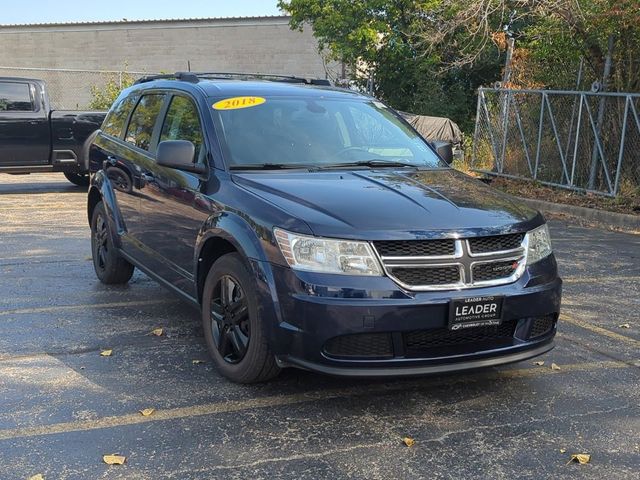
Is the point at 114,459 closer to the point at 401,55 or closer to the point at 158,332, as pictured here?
the point at 158,332

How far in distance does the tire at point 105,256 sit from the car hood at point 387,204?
2.46m

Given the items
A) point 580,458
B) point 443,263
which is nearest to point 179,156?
point 443,263

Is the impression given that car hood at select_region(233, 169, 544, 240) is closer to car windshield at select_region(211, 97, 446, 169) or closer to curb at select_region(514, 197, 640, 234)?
car windshield at select_region(211, 97, 446, 169)

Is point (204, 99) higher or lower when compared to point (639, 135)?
higher

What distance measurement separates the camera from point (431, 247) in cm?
382

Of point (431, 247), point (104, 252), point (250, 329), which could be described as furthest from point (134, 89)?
point (431, 247)

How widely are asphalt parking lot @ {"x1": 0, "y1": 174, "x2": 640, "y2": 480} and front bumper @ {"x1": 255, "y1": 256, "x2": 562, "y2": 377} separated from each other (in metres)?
0.32

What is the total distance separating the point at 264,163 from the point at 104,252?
266 cm

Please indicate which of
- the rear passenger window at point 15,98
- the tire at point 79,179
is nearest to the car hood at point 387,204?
the rear passenger window at point 15,98

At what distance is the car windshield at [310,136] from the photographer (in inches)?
191

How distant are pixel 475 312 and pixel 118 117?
412 centimetres

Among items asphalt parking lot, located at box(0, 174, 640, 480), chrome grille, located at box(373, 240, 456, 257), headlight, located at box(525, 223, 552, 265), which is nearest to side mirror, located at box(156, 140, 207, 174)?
asphalt parking lot, located at box(0, 174, 640, 480)

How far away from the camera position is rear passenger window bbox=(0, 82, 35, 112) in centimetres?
1329

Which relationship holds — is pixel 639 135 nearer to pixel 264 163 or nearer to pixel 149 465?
pixel 264 163
